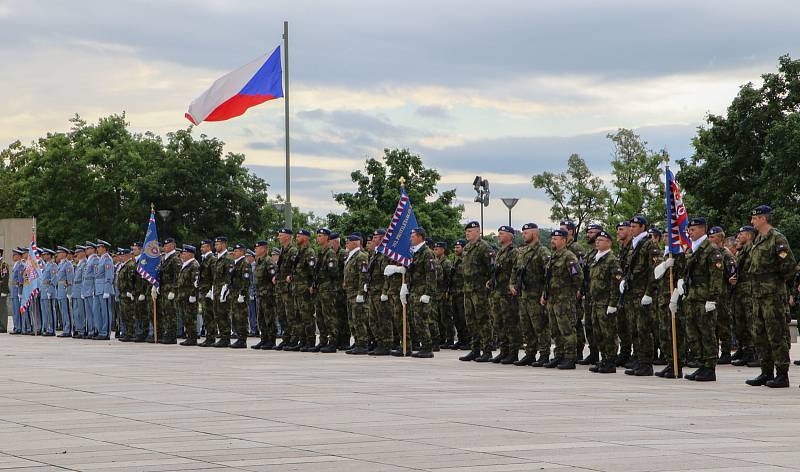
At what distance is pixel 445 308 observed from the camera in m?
22.8

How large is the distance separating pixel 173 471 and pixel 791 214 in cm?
3239

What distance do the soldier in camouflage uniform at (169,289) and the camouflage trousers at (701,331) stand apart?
40.7 feet

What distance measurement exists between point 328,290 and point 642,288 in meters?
6.56

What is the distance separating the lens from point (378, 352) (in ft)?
65.3

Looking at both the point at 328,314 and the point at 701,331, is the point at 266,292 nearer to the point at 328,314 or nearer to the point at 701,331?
the point at 328,314

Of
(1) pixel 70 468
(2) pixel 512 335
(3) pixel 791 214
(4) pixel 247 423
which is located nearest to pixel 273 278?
(2) pixel 512 335

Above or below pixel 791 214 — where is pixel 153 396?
below

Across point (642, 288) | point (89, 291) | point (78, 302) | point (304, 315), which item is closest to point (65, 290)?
point (78, 302)

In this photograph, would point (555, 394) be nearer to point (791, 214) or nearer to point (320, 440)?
point (320, 440)

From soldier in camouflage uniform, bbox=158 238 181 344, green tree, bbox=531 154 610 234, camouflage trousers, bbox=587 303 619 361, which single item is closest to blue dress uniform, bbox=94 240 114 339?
soldier in camouflage uniform, bbox=158 238 181 344

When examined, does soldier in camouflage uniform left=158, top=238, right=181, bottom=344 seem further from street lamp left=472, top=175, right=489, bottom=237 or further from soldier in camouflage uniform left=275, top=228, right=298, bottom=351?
street lamp left=472, top=175, right=489, bottom=237

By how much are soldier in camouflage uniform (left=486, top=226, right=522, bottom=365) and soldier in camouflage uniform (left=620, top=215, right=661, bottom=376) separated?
225 centimetres

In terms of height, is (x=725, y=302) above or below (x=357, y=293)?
below

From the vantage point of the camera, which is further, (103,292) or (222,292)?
(103,292)
